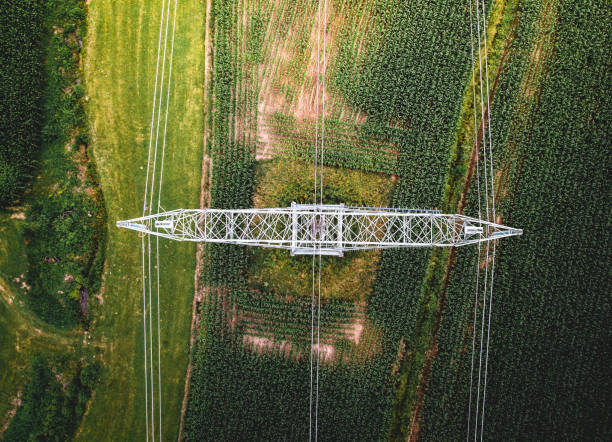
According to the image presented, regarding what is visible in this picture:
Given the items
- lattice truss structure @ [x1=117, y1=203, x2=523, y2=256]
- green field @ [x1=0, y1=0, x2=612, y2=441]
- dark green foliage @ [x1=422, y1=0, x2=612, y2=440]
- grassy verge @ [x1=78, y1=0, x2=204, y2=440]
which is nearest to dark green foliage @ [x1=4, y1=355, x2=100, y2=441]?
Answer: green field @ [x1=0, y1=0, x2=612, y2=441]

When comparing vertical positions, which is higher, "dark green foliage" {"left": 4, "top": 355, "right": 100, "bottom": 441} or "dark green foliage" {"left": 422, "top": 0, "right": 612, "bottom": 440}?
"dark green foliage" {"left": 422, "top": 0, "right": 612, "bottom": 440}

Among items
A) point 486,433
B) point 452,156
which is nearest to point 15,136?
point 452,156

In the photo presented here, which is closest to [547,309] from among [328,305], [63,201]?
[328,305]

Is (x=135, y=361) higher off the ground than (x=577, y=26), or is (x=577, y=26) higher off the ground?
(x=577, y=26)

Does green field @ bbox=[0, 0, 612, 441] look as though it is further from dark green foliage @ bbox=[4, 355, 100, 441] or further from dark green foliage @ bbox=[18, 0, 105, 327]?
dark green foliage @ bbox=[4, 355, 100, 441]

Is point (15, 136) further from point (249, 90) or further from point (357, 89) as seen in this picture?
point (357, 89)

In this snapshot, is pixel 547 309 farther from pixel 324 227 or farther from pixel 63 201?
pixel 63 201

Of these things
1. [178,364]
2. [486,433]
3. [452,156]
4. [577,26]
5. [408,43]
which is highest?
[577,26]
